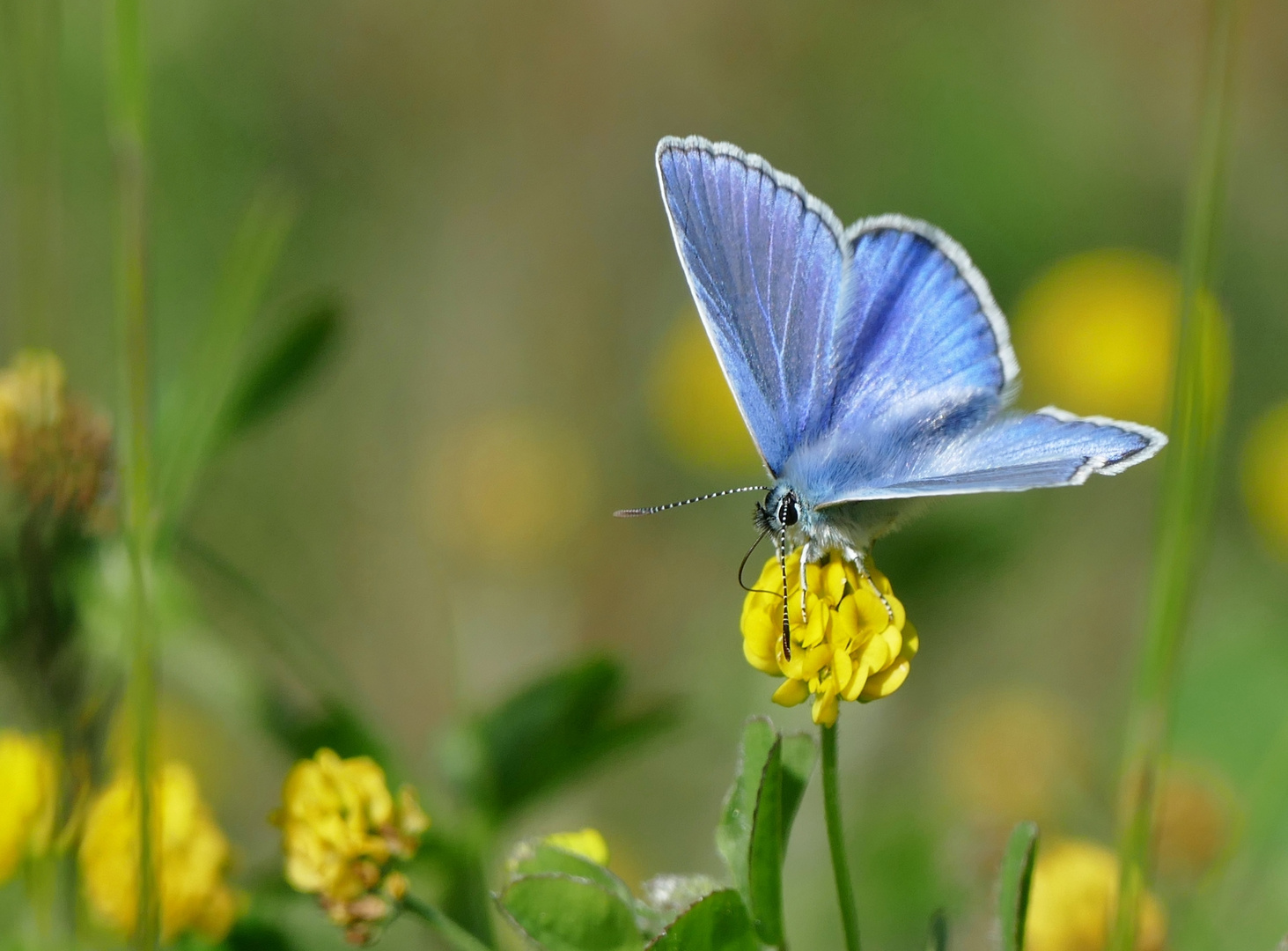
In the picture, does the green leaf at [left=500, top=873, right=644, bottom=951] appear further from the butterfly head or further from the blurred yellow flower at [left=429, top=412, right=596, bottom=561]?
the blurred yellow flower at [left=429, top=412, right=596, bottom=561]

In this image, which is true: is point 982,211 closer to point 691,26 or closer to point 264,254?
point 691,26

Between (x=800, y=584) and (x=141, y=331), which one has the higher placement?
(x=141, y=331)

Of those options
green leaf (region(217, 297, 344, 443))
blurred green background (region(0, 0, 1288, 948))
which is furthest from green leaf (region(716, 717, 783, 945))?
blurred green background (region(0, 0, 1288, 948))

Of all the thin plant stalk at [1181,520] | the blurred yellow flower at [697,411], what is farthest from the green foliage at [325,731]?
the blurred yellow flower at [697,411]

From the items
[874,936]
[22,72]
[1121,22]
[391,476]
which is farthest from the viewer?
[1121,22]

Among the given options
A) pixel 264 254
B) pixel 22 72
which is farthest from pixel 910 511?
pixel 22 72

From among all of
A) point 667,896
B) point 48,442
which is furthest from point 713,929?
point 48,442

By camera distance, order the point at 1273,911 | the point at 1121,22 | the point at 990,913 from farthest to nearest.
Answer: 1. the point at 1121,22
2. the point at 1273,911
3. the point at 990,913

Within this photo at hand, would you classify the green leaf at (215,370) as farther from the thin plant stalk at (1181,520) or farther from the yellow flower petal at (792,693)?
the thin plant stalk at (1181,520)
